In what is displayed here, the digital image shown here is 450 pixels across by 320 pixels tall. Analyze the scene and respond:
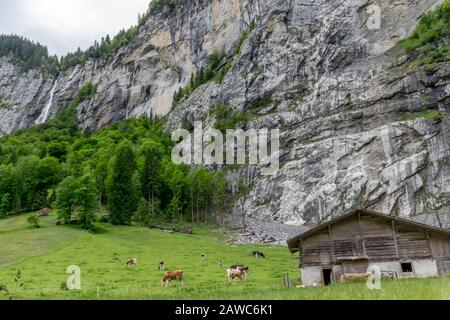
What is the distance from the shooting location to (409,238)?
1159 inches

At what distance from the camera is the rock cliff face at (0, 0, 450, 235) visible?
7144 centimetres

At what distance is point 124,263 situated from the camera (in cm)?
3884

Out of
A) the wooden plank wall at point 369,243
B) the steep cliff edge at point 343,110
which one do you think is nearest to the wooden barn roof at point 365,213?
the wooden plank wall at point 369,243

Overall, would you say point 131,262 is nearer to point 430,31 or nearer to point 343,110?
point 343,110

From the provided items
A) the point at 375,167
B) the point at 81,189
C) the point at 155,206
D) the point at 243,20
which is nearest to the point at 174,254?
the point at 81,189

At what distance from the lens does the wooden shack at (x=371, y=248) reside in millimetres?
28703

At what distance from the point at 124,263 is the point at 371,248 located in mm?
23413

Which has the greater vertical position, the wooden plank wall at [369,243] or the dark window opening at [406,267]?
the wooden plank wall at [369,243]

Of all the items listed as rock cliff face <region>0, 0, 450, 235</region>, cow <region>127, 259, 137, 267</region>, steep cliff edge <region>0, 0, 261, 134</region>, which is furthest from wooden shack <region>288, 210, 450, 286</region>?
steep cliff edge <region>0, 0, 261, 134</region>

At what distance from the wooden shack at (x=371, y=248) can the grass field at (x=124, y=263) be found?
2.62 meters

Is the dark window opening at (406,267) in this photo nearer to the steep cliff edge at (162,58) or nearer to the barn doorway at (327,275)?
the barn doorway at (327,275)

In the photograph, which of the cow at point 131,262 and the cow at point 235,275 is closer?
the cow at point 235,275

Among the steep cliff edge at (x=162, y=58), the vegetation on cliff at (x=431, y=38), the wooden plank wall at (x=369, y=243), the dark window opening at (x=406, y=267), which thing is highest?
the steep cliff edge at (x=162, y=58)

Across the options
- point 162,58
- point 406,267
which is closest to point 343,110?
point 406,267
